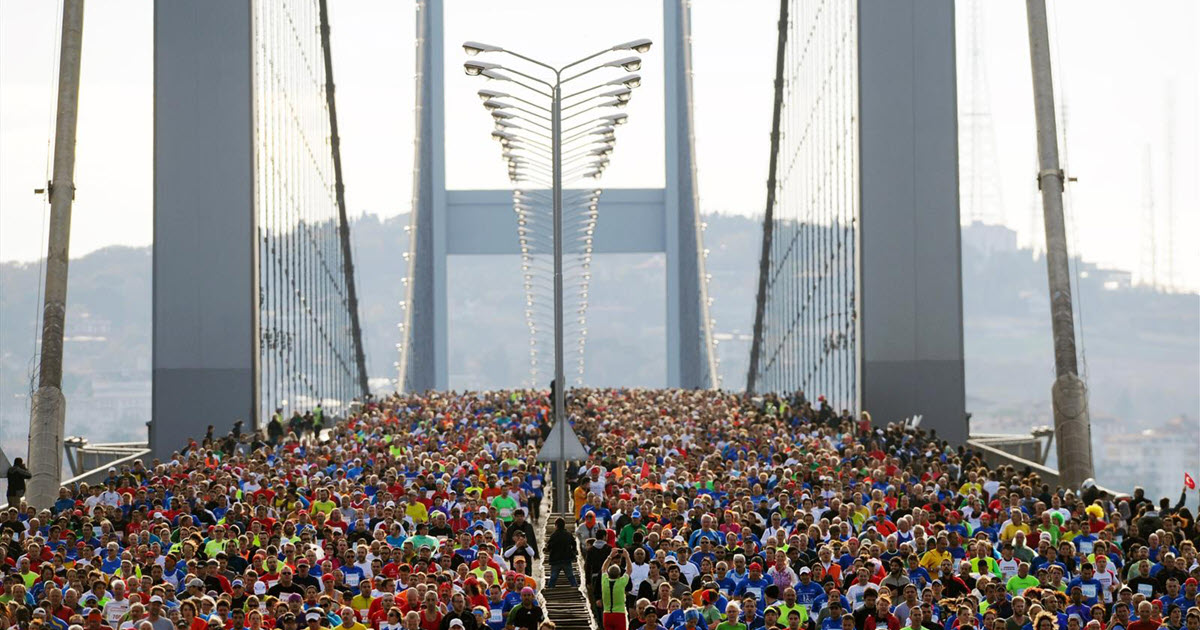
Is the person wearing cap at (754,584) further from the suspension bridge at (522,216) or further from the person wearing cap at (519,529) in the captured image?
the suspension bridge at (522,216)

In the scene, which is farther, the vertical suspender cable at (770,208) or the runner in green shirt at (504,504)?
the vertical suspender cable at (770,208)

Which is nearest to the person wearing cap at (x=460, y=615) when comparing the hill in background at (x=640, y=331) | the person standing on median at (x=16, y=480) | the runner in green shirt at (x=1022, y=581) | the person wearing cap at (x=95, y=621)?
the person wearing cap at (x=95, y=621)

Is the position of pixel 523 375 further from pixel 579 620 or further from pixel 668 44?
pixel 579 620

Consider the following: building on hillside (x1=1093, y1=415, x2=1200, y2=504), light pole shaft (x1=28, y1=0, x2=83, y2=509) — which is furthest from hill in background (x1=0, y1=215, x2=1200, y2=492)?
light pole shaft (x1=28, y1=0, x2=83, y2=509)

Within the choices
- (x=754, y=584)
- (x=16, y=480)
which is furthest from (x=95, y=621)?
(x=16, y=480)

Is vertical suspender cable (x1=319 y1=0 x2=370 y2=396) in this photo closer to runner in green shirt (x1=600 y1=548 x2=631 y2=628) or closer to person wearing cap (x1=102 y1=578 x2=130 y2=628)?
runner in green shirt (x1=600 y1=548 x2=631 y2=628)

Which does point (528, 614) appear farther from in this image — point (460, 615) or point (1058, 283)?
point (1058, 283)
